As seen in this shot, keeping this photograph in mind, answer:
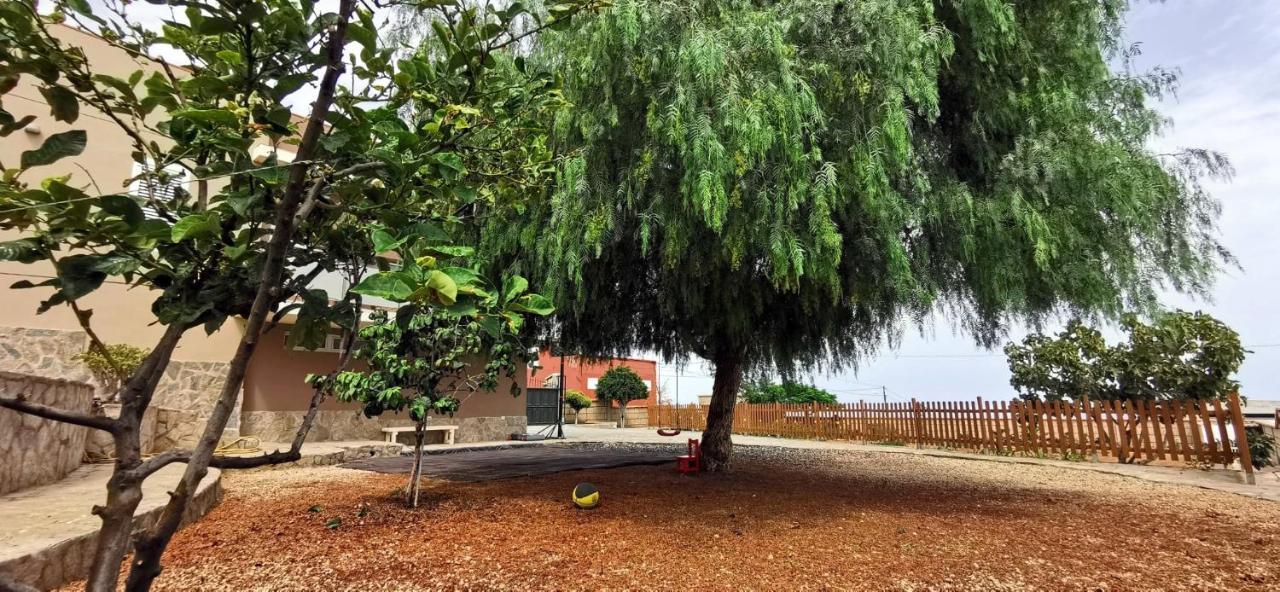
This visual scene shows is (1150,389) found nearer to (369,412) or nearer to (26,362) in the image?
(369,412)

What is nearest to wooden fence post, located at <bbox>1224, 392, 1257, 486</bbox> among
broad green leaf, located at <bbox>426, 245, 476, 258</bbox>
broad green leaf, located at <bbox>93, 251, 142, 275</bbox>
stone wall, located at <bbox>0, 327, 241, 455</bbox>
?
broad green leaf, located at <bbox>426, 245, 476, 258</bbox>

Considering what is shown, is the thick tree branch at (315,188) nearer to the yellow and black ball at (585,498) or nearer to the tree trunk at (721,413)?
the yellow and black ball at (585,498)

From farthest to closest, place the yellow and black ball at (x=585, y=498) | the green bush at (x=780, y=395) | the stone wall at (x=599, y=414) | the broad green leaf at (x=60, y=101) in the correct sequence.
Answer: the stone wall at (x=599, y=414) → the green bush at (x=780, y=395) → the yellow and black ball at (x=585, y=498) → the broad green leaf at (x=60, y=101)

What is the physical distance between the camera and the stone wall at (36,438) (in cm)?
472

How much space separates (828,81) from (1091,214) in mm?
2815

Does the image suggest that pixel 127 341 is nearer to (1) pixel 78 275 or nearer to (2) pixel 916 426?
(1) pixel 78 275

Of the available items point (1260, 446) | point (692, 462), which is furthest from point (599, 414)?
point (1260, 446)

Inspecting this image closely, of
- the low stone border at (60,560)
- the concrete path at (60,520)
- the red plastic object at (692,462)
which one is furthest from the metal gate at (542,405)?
the low stone border at (60,560)

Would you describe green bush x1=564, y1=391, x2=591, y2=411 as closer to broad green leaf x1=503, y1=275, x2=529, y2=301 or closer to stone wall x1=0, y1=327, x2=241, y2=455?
stone wall x1=0, y1=327, x2=241, y2=455

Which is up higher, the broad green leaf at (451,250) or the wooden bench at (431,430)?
the broad green leaf at (451,250)

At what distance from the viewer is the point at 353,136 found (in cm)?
133

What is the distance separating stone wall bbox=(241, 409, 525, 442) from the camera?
1041cm

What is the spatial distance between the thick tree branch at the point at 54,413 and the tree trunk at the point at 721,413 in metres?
6.80

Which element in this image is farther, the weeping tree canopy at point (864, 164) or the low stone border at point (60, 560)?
the weeping tree canopy at point (864, 164)
